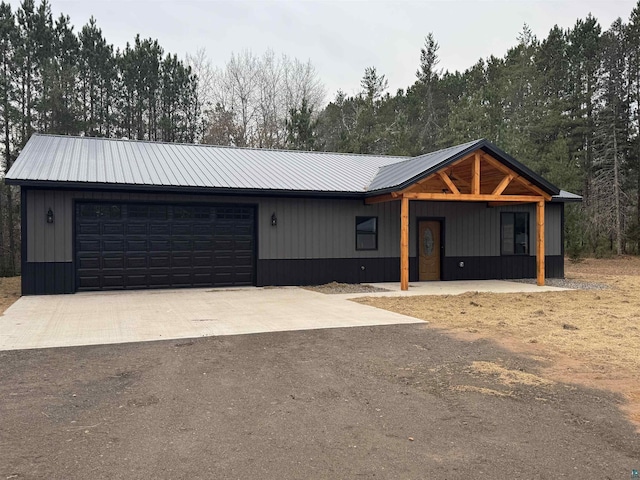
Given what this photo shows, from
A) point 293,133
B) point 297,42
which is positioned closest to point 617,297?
point 293,133

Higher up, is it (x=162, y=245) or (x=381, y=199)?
(x=381, y=199)

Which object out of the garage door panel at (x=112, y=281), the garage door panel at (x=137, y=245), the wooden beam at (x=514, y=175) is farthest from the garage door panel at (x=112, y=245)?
the wooden beam at (x=514, y=175)

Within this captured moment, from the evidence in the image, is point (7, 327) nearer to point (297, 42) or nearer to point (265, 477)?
point (265, 477)

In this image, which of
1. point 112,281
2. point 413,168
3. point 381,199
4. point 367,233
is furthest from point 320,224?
point 112,281

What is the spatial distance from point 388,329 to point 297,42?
98.1 feet

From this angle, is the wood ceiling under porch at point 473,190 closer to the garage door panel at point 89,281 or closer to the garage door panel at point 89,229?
the garage door panel at point 89,229

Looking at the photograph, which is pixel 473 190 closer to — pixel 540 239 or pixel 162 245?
pixel 540 239

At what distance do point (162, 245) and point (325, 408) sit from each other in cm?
988

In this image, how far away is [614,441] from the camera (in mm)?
3531

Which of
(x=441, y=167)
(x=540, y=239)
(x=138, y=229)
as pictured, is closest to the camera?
(x=138, y=229)

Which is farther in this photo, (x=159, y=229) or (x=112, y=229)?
(x=159, y=229)

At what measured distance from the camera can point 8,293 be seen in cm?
1244

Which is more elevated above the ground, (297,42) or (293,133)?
(297,42)

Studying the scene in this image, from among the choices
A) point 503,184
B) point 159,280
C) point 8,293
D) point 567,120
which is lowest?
point 8,293
